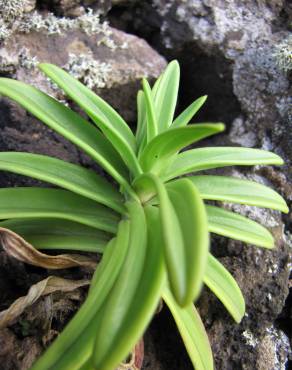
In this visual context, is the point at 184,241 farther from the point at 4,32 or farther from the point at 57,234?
the point at 4,32

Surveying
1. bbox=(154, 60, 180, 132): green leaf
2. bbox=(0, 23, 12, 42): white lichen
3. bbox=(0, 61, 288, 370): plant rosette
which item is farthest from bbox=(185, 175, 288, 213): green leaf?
bbox=(0, 23, 12, 42): white lichen

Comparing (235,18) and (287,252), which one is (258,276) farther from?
(235,18)

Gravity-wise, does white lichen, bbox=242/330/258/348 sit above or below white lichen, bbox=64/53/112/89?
below

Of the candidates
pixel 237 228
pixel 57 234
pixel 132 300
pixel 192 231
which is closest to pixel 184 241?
pixel 192 231

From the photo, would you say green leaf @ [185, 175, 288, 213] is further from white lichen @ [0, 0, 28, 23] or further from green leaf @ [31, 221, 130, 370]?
white lichen @ [0, 0, 28, 23]

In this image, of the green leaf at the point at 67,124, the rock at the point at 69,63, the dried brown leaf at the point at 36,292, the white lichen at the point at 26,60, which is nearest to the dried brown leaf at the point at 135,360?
the dried brown leaf at the point at 36,292

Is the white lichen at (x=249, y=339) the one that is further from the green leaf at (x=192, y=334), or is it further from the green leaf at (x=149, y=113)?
the green leaf at (x=149, y=113)
